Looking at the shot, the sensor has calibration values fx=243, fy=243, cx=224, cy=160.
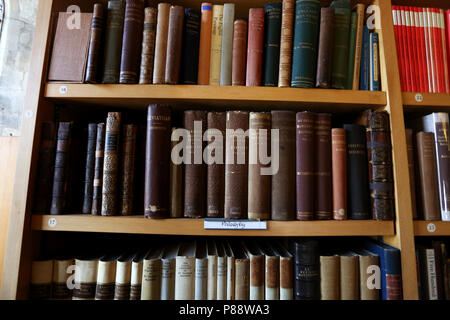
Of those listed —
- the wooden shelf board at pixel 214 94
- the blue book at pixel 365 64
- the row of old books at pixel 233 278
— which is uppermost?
the blue book at pixel 365 64

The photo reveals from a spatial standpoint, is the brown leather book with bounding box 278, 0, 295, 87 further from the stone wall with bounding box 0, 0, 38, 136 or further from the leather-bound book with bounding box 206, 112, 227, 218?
the stone wall with bounding box 0, 0, 38, 136

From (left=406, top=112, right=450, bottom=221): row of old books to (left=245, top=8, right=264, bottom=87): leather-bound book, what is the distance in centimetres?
49

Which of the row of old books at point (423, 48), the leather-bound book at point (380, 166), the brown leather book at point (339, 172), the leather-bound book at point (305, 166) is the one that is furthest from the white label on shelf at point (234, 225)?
the row of old books at point (423, 48)

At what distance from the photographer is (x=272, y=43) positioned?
29.0 inches

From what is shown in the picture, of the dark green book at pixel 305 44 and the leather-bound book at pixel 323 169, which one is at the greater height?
the dark green book at pixel 305 44

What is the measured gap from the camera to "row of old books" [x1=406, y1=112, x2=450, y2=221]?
69 centimetres

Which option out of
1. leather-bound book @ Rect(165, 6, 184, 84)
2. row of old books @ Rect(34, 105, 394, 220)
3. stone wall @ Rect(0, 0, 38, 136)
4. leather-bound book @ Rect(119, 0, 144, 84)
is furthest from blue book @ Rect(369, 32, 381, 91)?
stone wall @ Rect(0, 0, 38, 136)

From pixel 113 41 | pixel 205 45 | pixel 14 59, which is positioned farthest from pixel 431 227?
pixel 14 59

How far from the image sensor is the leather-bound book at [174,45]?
0.71 meters

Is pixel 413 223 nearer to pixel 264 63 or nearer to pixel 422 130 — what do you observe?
pixel 422 130

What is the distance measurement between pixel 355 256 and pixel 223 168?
1.46ft

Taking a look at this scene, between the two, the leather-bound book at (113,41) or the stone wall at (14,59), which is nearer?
the leather-bound book at (113,41)

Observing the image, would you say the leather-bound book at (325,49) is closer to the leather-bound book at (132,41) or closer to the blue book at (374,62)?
the blue book at (374,62)
